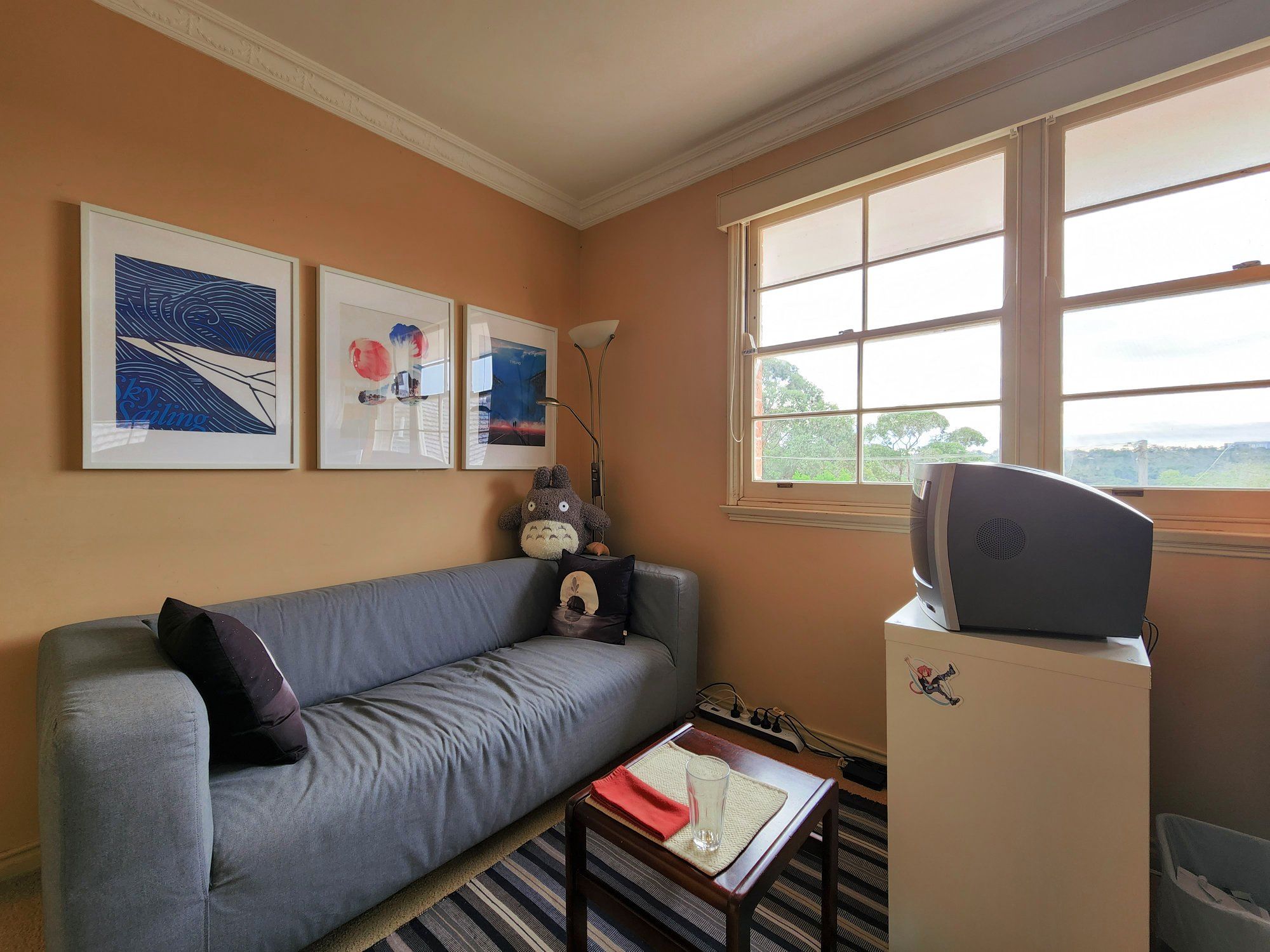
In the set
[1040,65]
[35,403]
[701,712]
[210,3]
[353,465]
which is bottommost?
[701,712]

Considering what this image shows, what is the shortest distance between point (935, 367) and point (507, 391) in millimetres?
1915

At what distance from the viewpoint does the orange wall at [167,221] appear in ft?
4.73

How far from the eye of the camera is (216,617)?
1293mm

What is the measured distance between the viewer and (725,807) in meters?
1.05

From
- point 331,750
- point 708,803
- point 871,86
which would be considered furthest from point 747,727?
point 871,86

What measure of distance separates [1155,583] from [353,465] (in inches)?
108

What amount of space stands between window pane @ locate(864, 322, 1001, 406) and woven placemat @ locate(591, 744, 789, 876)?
1.49 meters

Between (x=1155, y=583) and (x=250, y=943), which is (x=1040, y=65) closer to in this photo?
(x=1155, y=583)

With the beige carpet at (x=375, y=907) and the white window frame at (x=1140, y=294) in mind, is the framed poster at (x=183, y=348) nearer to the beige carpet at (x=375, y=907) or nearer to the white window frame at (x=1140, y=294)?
the beige carpet at (x=375, y=907)

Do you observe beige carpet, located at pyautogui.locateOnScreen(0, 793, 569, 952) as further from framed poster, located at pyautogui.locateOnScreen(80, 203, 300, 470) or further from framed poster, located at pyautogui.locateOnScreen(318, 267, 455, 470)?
framed poster, located at pyautogui.locateOnScreen(318, 267, 455, 470)

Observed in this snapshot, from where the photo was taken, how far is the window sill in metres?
1.40

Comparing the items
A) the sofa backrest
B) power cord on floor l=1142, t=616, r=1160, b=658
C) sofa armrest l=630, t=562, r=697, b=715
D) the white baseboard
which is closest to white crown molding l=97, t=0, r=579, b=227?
the sofa backrest

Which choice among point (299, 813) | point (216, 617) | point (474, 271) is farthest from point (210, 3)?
point (299, 813)

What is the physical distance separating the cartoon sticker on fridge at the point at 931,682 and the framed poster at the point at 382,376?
199 centimetres
